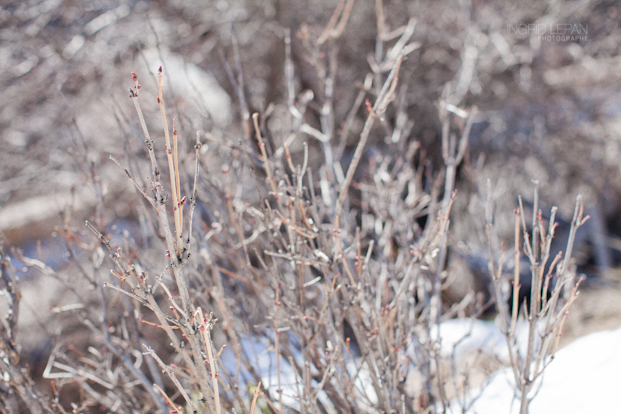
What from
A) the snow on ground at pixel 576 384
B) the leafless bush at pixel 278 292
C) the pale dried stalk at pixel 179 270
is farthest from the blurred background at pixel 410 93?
the pale dried stalk at pixel 179 270

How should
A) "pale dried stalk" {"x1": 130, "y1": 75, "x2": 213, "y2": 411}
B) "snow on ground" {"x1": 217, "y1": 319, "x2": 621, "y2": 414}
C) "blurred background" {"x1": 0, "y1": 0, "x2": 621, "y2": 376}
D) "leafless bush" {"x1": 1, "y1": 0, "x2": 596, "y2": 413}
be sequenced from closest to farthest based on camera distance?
"pale dried stalk" {"x1": 130, "y1": 75, "x2": 213, "y2": 411} < "leafless bush" {"x1": 1, "y1": 0, "x2": 596, "y2": 413} < "snow on ground" {"x1": 217, "y1": 319, "x2": 621, "y2": 414} < "blurred background" {"x1": 0, "y1": 0, "x2": 621, "y2": 376}

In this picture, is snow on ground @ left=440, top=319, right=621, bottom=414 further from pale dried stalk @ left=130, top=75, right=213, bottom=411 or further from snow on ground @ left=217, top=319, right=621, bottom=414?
pale dried stalk @ left=130, top=75, right=213, bottom=411

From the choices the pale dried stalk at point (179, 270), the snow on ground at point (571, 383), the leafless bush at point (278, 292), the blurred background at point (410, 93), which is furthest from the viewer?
the blurred background at point (410, 93)

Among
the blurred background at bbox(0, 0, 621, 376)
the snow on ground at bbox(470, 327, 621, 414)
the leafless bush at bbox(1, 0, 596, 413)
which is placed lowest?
the snow on ground at bbox(470, 327, 621, 414)

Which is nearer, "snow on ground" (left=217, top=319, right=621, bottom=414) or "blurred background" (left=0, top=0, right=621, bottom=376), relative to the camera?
"snow on ground" (left=217, top=319, right=621, bottom=414)

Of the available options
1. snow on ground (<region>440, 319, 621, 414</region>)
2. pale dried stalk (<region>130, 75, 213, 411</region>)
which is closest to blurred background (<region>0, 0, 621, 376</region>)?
snow on ground (<region>440, 319, 621, 414</region>)

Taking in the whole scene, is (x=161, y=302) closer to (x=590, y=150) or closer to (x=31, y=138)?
(x=31, y=138)

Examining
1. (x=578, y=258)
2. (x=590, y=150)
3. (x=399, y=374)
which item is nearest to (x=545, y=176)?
(x=590, y=150)

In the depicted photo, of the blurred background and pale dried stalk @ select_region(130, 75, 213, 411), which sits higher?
the blurred background

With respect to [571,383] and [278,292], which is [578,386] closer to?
[571,383]

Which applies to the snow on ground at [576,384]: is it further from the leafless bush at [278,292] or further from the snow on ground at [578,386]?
the leafless bush at [278,292]

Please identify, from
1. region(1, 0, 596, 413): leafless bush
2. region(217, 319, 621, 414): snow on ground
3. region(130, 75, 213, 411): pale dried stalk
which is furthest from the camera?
region(217, 319, 621, 414): snow on ground

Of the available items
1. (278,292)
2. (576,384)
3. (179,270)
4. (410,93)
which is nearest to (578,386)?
(576,384)

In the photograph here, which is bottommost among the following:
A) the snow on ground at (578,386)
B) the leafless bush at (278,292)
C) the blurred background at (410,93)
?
the snow on ground at (578,386)
